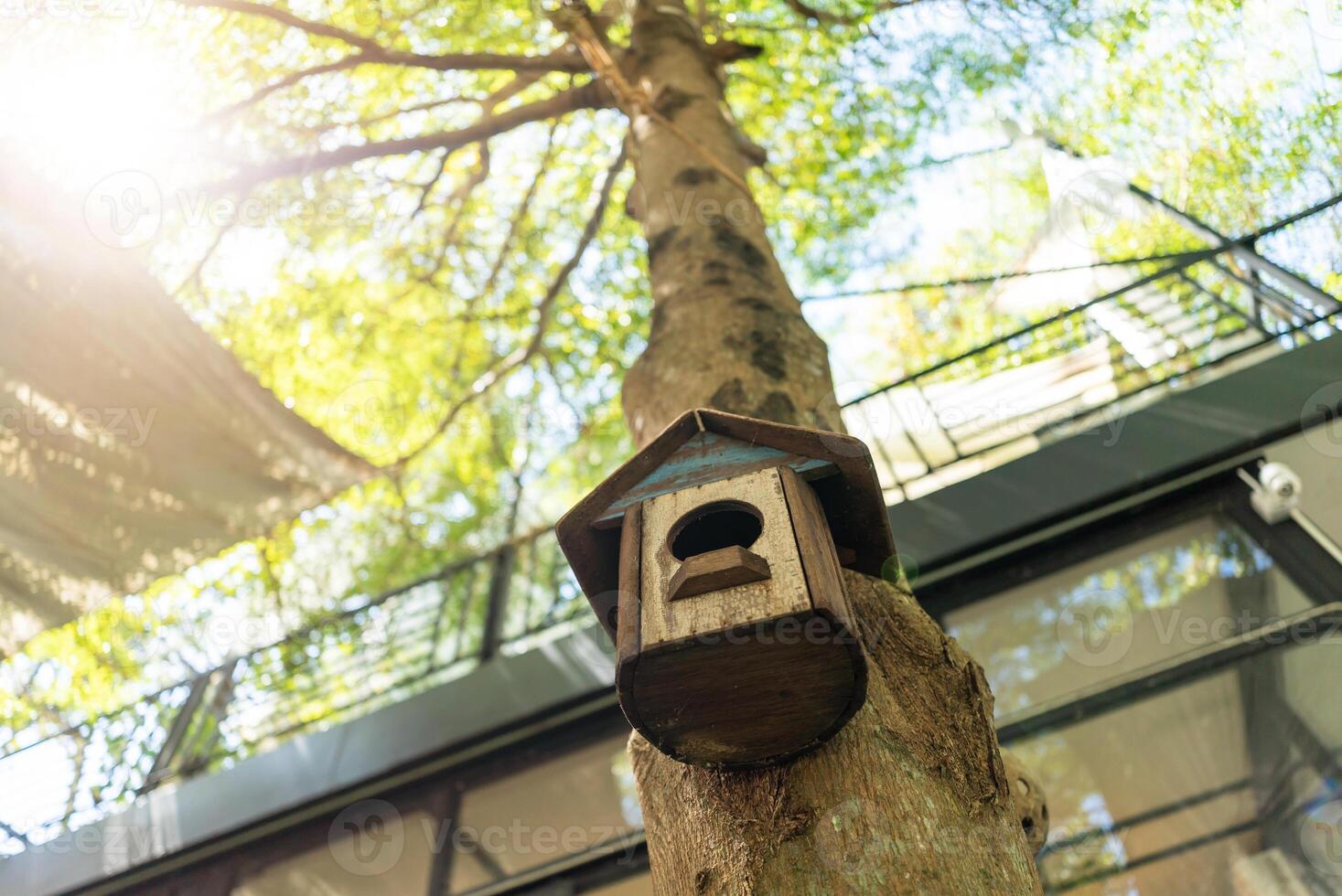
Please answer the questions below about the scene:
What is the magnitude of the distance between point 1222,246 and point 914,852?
4.80 metres

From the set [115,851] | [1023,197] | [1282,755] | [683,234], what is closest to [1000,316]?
[1023,197]

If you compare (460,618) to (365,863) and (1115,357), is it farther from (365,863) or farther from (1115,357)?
(1115,357)

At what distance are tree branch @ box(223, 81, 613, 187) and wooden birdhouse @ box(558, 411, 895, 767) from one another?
9.41 feet

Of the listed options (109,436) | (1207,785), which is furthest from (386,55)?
(1207,785)

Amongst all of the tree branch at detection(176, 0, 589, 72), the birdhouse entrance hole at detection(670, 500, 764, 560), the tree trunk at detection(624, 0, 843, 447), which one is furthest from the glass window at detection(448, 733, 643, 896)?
the tree branch at detection(176, 0, 589, 72)

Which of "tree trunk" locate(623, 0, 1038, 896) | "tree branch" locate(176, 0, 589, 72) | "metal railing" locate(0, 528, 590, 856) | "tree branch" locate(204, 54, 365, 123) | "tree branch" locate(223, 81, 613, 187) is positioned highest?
"tree branch" locate(204, 54, 365, 123)

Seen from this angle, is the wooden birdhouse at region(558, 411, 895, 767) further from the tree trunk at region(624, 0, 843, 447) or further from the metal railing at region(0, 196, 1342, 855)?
the metal railing at region(0, 196, 1342, 855)

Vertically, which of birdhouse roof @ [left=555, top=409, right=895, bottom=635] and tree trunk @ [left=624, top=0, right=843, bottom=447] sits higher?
tree trunk @ [left=624, top=0, right=843, bottom=447]

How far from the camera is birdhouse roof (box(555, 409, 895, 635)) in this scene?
143 cm

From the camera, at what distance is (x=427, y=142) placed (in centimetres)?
385

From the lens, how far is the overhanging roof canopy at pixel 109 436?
11.2ft

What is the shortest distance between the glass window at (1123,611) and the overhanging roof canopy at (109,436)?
327 centimetres

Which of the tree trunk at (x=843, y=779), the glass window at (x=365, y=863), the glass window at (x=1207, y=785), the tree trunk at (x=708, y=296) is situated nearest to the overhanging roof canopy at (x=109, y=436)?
the glass window at (x=365, y=863)

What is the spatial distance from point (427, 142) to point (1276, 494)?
3.88 m
